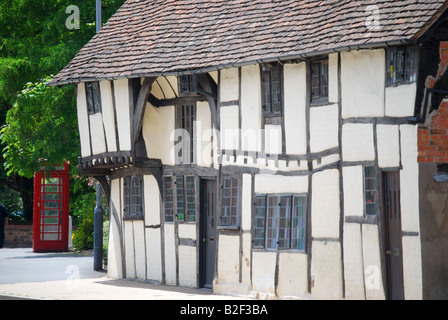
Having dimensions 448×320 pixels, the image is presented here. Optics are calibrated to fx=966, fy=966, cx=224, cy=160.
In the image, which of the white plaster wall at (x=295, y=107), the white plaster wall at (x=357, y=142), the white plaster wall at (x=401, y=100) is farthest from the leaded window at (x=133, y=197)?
the white plaster wall at (x=401, y=100)

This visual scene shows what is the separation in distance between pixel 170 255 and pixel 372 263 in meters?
6.43

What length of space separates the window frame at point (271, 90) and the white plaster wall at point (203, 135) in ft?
6.25

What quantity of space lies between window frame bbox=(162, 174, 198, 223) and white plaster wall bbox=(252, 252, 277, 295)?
8.42 ft

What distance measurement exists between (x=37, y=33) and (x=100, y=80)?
43.5ft

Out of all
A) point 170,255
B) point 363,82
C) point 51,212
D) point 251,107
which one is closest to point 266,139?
point 251,107

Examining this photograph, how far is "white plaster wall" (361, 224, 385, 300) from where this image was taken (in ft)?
51.8

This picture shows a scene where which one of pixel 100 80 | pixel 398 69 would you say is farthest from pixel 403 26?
pixel 100 80

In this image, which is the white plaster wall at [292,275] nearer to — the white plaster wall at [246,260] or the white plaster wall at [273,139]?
the white plaster wall at [246,260]

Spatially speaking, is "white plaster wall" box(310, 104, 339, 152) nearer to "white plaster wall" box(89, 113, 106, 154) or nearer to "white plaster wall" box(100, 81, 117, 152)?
"white plaster wall" box(100, 81, 117, 152)

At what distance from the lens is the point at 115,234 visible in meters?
23.2

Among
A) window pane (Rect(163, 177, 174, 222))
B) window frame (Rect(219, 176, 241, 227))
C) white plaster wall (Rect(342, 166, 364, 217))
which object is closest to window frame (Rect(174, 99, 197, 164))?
window pane (Rect(163, 177, 174, 222))

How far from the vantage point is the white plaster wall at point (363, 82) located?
52.1ft

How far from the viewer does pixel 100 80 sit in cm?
2191

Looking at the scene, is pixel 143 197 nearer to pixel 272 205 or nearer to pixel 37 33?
pixel 272 205
